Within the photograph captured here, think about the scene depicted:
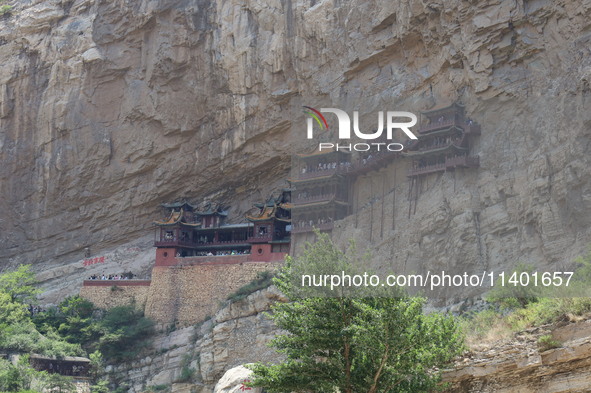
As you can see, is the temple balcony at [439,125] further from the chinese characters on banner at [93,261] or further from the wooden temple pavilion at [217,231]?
the chinese characters on banner at [93,261]

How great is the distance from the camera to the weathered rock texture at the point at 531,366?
32.7 ft

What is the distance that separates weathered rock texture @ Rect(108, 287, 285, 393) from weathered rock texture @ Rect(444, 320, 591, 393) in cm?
1185

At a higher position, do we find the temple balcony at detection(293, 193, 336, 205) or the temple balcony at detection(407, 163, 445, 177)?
the temple balcony at detection(407, 163, 445, 177)

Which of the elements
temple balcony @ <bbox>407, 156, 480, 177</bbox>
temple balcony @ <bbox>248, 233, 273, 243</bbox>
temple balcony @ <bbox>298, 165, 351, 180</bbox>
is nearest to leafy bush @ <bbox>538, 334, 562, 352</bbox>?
temple balcony @ <bbox>298, 165, 351, 180</bbox>

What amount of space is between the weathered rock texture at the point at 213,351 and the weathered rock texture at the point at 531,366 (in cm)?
1185

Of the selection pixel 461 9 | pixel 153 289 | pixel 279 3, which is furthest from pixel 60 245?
pixel 461 9

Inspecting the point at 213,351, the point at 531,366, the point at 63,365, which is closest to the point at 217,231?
the point at 213,351

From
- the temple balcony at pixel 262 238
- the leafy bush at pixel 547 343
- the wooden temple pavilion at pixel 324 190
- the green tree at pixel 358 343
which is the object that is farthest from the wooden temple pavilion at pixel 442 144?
the temple balcony at pixel 262 238

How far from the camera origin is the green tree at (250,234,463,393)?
10.3 m

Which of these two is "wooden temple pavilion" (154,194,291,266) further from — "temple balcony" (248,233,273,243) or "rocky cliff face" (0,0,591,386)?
"rocky cliff face" (0,0,591,386)

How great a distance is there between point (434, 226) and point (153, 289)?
39.9 feet

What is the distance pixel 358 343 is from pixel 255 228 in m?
17.7

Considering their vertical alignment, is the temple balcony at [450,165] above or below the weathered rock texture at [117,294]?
above

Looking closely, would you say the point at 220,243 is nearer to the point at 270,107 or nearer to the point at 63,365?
the point at 270,107
